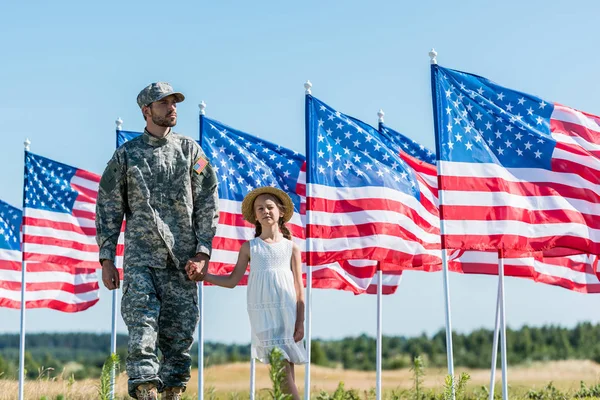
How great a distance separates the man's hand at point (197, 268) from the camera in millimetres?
6656

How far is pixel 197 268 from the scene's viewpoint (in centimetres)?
666

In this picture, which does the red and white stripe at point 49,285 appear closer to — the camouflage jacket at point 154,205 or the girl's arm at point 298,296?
the girl's arm at point 298,296

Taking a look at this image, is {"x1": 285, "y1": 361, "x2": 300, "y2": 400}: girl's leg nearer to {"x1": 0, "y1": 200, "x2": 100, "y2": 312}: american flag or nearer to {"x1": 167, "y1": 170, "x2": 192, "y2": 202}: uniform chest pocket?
{"x1": 167, "y1": 170, "x2": 192, "y2": 202}: uniform chest pocket

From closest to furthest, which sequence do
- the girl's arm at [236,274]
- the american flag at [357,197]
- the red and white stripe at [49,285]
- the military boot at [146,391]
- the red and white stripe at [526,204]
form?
the military boot at [146,391]
the girl's arm at [236,274]
the red and white stripe at [526,204]
the american flag at [357,197]
the red and white stripe at [49,285]

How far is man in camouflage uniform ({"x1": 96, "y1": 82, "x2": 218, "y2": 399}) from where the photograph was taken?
671 centimetres

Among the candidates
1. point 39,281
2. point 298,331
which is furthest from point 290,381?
point 39,281

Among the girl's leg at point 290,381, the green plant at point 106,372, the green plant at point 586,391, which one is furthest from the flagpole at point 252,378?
the green plant at point 106,372

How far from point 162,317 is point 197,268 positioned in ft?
1.42

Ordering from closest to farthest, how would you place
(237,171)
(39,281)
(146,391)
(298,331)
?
(146,391) → (298,331) → (237,171) → (39,281)

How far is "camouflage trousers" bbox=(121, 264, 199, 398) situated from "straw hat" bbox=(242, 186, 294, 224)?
952mm

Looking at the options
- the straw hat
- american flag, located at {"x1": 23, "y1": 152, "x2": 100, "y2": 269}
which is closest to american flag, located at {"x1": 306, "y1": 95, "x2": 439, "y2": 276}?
the straw hat

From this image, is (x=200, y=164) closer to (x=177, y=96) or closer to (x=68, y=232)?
(x=177, y=96)

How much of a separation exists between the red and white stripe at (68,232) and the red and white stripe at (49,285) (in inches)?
48.3

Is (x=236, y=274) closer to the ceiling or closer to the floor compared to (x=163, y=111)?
closer to the floor
